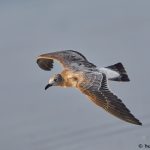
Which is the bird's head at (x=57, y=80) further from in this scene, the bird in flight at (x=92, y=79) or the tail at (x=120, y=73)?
the tail at (x=120, y=73)

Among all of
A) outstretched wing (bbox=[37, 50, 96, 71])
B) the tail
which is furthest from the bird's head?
the tail

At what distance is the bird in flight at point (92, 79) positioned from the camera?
939 centimetres

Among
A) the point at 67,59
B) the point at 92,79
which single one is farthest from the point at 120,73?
the point at 92,79

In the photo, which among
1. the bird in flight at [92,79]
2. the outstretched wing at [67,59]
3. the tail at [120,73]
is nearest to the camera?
the bird in flight at [92,79]

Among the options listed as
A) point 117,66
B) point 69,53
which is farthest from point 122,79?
point 69,53

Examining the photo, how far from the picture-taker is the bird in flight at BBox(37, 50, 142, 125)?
939 cm

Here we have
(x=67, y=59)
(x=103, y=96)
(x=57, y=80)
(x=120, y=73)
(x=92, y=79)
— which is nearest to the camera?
(x=103, y=96)

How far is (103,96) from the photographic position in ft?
31.5

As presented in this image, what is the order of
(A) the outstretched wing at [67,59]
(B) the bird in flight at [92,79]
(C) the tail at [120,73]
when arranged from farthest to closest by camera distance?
(A) the outstretched wing at [67,59], (C) the tail at [120,73], (B) the bird in flight at [92,79]

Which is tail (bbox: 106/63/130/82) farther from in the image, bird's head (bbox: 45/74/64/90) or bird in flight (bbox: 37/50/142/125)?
bird's head (bbox: 45/74/64/90)

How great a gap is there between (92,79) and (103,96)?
1.45ft

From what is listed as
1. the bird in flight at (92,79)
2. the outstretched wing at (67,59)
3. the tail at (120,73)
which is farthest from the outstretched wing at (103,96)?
the outstretched wing at (67,59)

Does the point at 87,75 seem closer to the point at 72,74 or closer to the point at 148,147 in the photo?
the point at 72,74

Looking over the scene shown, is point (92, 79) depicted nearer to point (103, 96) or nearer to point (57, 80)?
point (103, 96)
